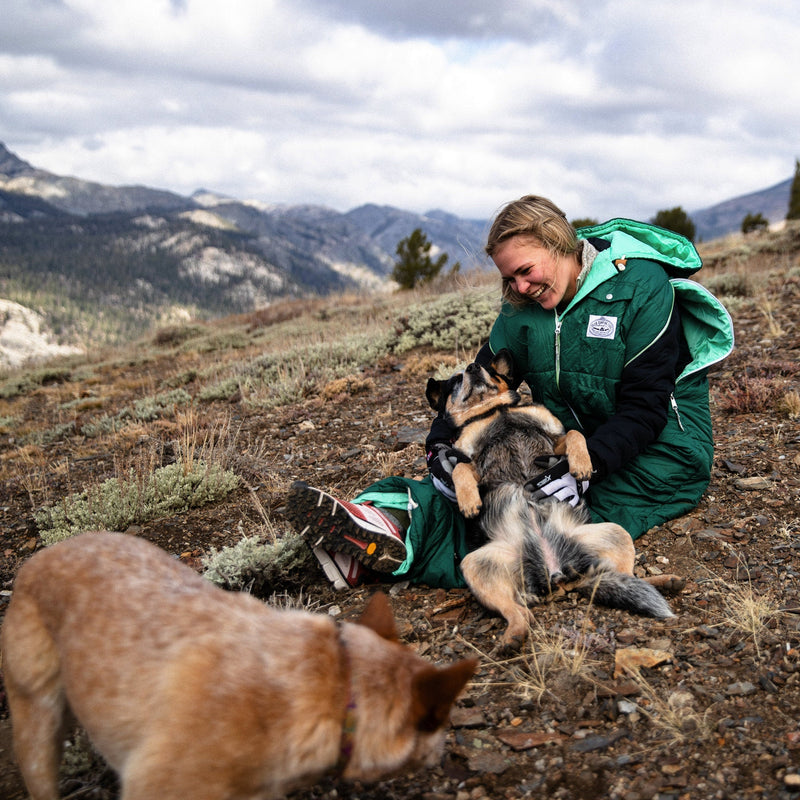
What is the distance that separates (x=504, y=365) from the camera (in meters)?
4.44

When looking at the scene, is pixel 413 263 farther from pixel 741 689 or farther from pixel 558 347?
pixel 741 689

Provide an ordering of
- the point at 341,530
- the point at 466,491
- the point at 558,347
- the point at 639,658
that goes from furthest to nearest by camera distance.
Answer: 1. the point at 558,347
2. the point at 466,491
3. the point at 341,530
4. the point at 639,658

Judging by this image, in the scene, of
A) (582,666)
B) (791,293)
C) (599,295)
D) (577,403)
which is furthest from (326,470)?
(791,293)

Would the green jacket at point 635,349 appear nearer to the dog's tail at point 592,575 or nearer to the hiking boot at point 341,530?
the dog's tail at point 592,575

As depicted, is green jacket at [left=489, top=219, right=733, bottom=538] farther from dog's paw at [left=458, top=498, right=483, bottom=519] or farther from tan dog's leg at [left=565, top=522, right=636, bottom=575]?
dog's paw at [left=458, top=498, right=483, bottom=519]

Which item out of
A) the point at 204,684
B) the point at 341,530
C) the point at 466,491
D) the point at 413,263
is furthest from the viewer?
the point at 413,263

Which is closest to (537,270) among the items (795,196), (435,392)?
(435,392)

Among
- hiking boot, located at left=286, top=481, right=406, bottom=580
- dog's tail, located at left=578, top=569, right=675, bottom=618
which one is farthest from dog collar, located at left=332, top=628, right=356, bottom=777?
hiking boot, located at left=286, top=481, right=406, bottom=580

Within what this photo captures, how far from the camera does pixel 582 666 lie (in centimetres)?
276

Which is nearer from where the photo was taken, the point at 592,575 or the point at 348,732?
the point at 348,732

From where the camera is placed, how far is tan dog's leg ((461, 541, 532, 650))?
324cm

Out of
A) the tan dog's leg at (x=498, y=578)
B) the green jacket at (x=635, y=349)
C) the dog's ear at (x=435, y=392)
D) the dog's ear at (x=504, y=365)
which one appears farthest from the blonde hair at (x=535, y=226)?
the tan dog's leg at (x=498, y=578)

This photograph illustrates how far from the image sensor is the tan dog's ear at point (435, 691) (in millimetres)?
1741

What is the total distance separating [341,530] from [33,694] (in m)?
1.82
